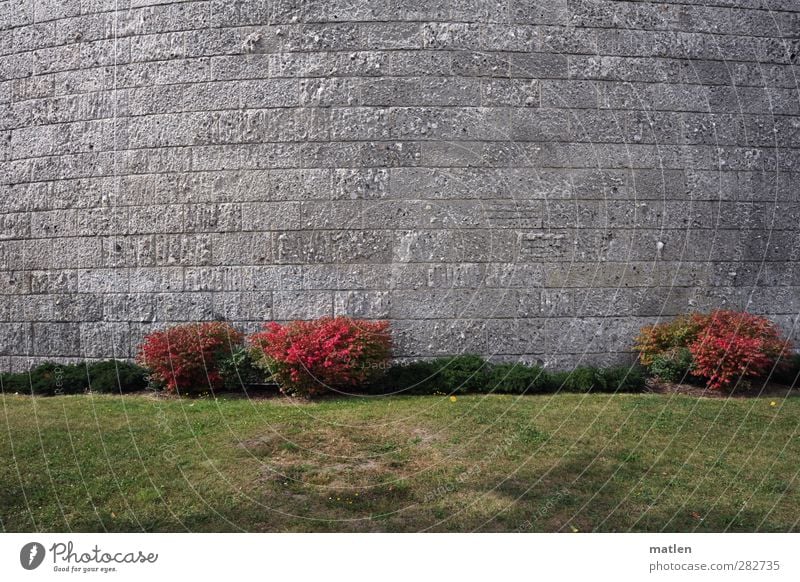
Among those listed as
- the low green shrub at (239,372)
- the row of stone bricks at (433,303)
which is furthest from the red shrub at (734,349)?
the low green shrub at (239,372)

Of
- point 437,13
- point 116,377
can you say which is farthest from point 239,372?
point 437,13

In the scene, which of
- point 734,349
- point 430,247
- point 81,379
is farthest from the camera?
point 430,247

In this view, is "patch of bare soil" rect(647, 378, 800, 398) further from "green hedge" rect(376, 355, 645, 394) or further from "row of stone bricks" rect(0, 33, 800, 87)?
"row of stone bricks" rect(0, 33, 800, 87)

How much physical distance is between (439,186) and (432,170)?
0.31 metres

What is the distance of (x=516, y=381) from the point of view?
33.0ft

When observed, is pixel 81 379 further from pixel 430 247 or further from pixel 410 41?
pixel 410 41

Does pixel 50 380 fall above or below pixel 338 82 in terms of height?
below

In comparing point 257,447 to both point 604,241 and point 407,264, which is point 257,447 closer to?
point 407,264

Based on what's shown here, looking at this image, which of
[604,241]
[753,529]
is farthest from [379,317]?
[753,529]

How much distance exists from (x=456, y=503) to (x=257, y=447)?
2.54m

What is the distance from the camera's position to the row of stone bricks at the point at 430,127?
11109 mm

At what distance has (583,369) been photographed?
10.4m

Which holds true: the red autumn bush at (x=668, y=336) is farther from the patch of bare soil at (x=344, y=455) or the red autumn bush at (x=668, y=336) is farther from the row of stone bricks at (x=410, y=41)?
the patch of bare soil at (x=344, y=455)

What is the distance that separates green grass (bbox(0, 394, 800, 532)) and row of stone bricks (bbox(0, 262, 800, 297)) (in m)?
2.60
